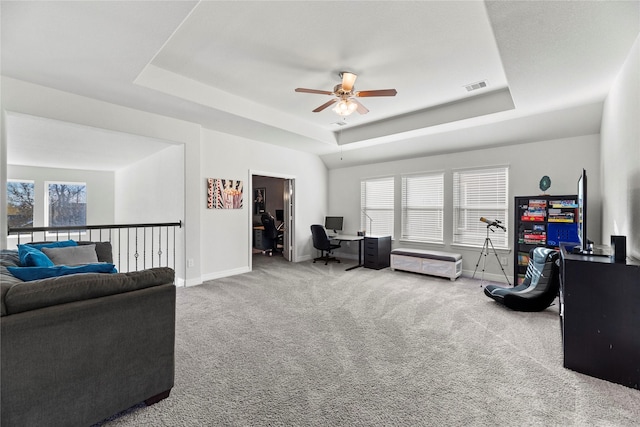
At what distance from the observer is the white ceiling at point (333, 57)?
2.14 m

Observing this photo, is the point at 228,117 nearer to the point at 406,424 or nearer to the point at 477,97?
the point at 477,97

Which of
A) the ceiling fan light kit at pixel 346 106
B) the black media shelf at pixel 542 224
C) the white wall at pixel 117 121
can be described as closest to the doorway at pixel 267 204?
the white wall at pixel 117 121

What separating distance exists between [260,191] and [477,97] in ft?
22.3

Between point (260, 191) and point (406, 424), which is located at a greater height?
point (260, 191)

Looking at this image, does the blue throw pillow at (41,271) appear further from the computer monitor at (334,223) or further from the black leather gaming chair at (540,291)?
the computer monitor at (334,223)

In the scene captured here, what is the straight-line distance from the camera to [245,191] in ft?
18.6

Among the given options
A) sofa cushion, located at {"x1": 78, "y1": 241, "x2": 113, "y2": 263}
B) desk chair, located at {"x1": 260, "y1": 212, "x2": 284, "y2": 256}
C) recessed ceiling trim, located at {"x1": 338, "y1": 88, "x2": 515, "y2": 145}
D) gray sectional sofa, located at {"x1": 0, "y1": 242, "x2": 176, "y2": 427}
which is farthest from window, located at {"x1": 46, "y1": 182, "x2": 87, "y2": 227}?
gray sectional sofa, located at {"x1": 0, "y1": 242, "x2": 176, "y2": 427}

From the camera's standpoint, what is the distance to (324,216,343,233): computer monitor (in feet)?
23.5

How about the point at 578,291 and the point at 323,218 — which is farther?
the point at 323,218

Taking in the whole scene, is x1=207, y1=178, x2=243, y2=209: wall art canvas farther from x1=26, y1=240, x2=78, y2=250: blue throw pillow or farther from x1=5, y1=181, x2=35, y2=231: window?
x1=5, y1=181, x2=35, y2=231: window

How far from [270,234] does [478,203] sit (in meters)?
5.13

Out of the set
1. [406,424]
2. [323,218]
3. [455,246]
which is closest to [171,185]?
[323,218]

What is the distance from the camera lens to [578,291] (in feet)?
7.31

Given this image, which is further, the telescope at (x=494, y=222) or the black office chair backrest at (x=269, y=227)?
the black office chair backrest at (x=269, y=227)
